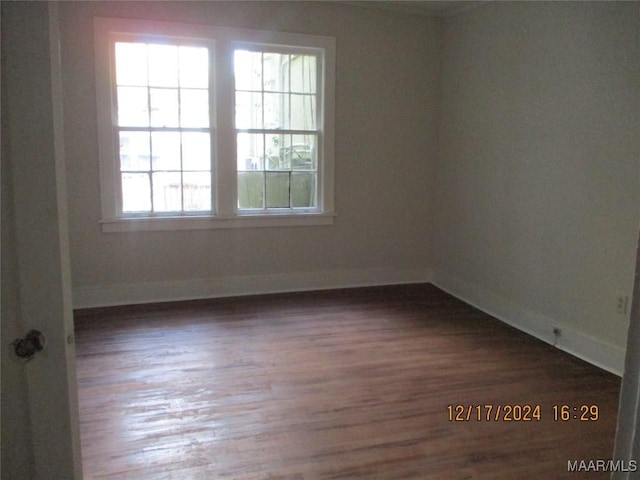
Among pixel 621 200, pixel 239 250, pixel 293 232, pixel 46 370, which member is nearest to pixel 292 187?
pixel 293 232

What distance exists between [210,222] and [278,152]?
897 mm

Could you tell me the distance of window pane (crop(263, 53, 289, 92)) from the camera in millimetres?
4680

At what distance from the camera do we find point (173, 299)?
462cm

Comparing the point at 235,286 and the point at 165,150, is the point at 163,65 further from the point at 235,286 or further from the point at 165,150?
the point at 235,286

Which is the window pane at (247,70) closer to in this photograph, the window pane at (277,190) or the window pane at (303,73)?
the window pane at (303,73)

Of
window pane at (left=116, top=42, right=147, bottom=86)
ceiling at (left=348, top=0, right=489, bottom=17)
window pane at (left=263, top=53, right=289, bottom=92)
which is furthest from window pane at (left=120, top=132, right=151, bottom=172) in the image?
ceiling at (left=348, top=0, right=489, bottom=17)

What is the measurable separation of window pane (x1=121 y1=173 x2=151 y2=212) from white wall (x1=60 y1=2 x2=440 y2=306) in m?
0.23

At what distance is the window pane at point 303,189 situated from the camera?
4910 millimetres

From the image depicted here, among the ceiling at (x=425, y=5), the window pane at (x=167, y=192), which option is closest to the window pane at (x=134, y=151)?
the window pane at (x=167, y=192)

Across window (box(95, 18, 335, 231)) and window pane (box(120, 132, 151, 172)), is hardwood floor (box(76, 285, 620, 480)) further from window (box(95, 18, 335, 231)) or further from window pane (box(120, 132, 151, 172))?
window pane (box(120, 132, 151, 172))

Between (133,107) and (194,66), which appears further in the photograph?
(194,66)

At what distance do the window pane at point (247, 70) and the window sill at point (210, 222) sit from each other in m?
1.16

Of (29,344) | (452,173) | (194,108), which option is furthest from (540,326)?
(29,344)

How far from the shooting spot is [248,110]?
466 cm
